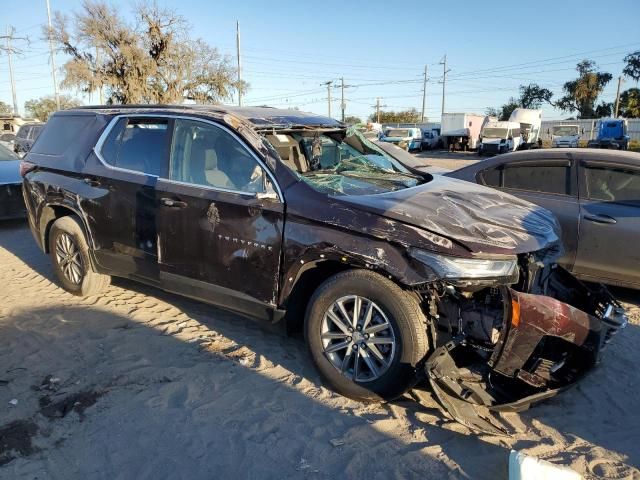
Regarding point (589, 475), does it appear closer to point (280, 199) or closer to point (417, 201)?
point (417, 201)

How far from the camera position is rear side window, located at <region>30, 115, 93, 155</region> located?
5054 mm

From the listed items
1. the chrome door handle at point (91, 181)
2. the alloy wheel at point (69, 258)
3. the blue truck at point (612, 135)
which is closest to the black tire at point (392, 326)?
the chrome door handle at point (91, 181)

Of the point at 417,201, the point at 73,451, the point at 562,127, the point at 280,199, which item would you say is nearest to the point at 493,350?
the point at 417,201

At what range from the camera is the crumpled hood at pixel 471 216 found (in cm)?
304

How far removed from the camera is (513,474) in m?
2.51

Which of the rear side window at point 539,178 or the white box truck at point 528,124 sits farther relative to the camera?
the white box truck at point 528,124

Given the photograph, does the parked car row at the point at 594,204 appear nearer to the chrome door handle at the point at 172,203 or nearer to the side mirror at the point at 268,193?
the side mirror at the point at 268,193

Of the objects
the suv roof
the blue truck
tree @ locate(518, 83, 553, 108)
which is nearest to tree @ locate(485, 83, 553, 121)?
tree @ locate(518, 83, 553, 108)

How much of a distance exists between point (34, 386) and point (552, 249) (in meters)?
3.75

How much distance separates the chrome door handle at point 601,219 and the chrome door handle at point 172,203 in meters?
3.85

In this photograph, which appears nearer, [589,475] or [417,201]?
[589,475]

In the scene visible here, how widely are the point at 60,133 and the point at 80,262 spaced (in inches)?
54.6

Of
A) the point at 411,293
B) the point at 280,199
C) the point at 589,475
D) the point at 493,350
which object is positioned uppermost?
the point at 280,199

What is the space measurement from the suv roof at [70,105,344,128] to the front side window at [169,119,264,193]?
0.16 meters
